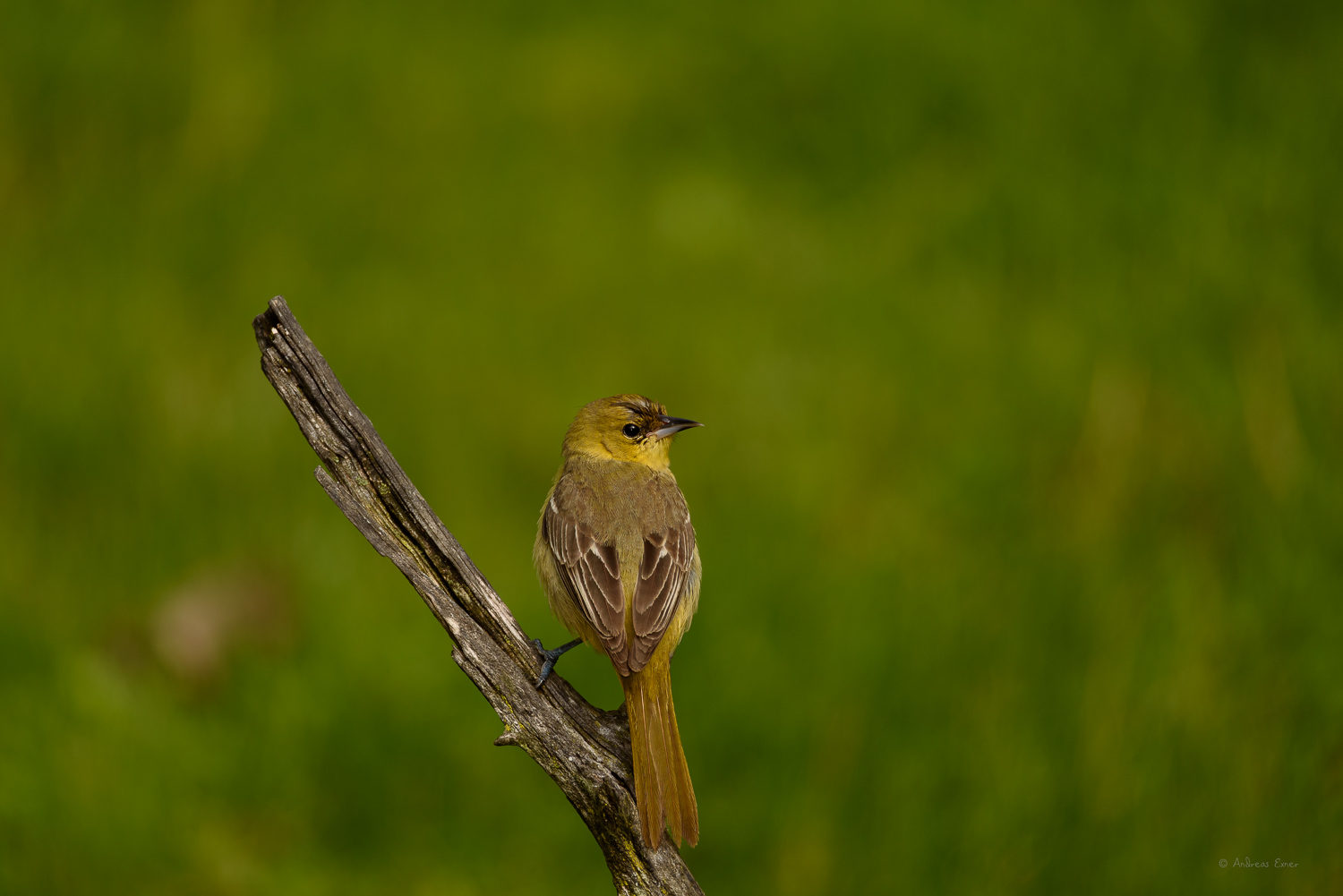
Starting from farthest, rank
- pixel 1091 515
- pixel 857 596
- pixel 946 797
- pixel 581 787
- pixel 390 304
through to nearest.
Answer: pixel 390 304 → pixel 1091 515 → pixel 857 596 → pixel 946 797 → pixel 581 787

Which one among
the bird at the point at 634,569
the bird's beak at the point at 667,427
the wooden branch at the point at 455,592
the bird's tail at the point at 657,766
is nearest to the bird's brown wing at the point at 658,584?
the bird at the point at 634,569

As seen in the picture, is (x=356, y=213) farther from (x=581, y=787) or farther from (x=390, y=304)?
(x=581, y=787)

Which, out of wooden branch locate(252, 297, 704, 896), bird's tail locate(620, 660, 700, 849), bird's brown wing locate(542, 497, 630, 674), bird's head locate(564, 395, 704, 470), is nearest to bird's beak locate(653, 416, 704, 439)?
bird's head locate(564, 395, 704, 470)

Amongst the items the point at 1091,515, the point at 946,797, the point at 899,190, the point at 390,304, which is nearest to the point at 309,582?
the point at 390,304

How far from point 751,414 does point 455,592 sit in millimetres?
4402

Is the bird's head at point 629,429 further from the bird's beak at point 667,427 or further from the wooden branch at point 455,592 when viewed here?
the wooden branch at point 455,592

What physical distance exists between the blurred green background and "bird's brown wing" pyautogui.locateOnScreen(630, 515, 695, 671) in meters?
1.72

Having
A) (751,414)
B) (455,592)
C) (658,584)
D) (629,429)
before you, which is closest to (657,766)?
(455,592)

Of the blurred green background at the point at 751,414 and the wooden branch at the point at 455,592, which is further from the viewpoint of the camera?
the blurred green background at the point at 751,414

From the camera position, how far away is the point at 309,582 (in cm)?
646

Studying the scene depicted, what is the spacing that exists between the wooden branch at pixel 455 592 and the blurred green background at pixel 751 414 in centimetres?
282

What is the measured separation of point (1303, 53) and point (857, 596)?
19.0ft

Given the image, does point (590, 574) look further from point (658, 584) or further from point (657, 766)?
point (657, 766)

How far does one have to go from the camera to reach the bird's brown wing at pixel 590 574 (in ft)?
13.2
